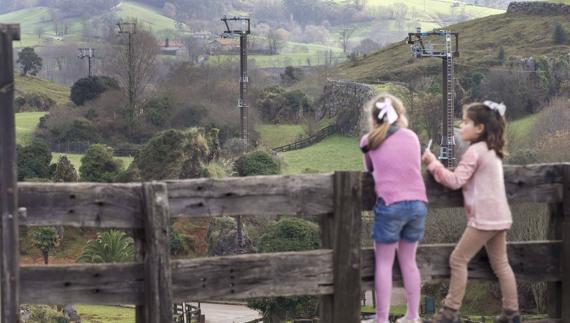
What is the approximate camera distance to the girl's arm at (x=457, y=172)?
7.87 m

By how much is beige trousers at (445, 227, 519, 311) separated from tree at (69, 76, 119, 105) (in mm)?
70679

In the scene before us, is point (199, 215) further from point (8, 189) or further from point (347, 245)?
point (8, 189)

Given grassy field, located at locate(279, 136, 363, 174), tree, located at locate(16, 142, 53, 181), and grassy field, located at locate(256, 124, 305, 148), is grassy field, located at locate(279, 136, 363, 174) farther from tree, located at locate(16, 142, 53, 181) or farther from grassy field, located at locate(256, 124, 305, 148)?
tree, located at locate(16, 142, 53, 181)

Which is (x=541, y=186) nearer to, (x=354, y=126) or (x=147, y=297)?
(x=147, y=297)

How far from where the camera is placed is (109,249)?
3338 centimetres

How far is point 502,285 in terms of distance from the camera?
805 centimetres

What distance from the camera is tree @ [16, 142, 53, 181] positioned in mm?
45719

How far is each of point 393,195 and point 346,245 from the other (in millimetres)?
506

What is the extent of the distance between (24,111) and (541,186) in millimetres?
81663

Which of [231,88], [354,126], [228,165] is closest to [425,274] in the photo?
[228,165]

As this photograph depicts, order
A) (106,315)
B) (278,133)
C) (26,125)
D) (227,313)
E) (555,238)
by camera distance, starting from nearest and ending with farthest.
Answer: (555,238), (106,315), (227,313), (26,125), (278,133)

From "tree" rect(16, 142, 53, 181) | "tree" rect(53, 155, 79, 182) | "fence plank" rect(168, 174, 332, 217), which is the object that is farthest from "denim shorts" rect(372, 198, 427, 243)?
A: "tree" rect(16, 142, 53, 181)

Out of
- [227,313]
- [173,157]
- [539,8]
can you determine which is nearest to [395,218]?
[227,313]

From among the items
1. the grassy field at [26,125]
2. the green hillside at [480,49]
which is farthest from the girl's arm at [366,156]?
the green hillside at [480,49]
